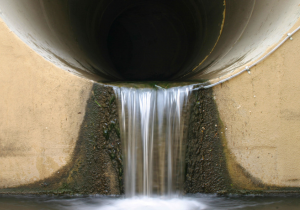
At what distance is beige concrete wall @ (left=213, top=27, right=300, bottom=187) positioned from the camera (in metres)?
2.30

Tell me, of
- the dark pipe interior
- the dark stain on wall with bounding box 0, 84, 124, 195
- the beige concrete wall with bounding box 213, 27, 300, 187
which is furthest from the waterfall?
the dark pipe interior

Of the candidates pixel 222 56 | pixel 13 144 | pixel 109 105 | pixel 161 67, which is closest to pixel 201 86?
pixel 222 56

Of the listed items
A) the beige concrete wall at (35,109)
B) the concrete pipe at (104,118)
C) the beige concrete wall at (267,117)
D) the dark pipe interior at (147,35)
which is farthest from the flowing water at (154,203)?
the dark pipe interior at (147,35)

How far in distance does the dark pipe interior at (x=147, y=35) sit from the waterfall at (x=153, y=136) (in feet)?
6.43

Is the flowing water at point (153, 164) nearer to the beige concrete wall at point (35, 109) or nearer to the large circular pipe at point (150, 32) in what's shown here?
the beige concrete wall at point (35, 109)

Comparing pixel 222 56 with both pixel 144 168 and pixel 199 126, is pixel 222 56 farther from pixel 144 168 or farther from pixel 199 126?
pixel 144 168

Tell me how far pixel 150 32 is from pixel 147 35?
10 centimetres

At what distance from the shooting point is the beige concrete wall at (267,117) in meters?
2.30

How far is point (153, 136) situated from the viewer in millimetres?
2514

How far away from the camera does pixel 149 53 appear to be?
5.21 m

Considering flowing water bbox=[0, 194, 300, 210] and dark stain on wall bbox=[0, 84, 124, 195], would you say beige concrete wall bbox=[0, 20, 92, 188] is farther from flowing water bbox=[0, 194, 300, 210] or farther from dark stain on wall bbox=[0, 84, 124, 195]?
flowing water bbox=[0, 194, 300, 210]

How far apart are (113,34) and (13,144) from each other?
137 inches

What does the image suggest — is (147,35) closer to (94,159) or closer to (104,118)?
(104,118)

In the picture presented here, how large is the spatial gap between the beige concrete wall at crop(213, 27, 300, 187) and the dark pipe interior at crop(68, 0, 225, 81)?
2040 mm
